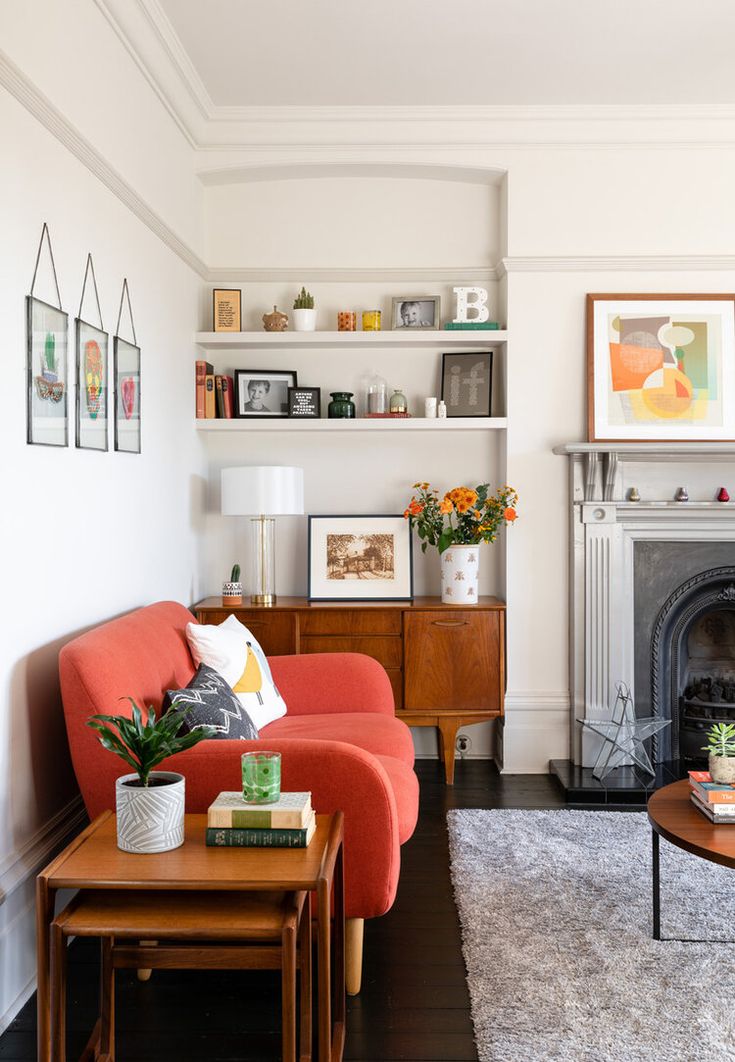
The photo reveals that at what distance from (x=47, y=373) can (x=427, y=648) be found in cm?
223

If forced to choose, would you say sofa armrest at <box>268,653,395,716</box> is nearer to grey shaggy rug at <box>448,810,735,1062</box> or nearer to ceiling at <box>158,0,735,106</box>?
grey shaggy rug at <box>448,810,735,1062</box>

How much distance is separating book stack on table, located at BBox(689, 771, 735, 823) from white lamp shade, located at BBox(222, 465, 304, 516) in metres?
2.16

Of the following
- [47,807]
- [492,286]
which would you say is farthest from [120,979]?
[492,286]

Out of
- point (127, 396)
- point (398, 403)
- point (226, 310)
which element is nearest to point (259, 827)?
point (127, 396)

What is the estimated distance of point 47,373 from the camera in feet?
8.39

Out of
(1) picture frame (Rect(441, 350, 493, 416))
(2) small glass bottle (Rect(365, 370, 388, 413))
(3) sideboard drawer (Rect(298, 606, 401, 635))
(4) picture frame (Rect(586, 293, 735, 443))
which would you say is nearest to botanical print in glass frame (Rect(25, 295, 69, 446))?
(3) sideboard drawer (Rect(298, 606, 401, 635))

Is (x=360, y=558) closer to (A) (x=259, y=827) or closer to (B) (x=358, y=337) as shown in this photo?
(B) (x=358, y=337)

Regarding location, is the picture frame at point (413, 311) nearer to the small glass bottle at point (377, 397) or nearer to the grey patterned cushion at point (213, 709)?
the small glass bottle at point (377, 397)

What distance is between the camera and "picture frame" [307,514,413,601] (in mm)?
4457

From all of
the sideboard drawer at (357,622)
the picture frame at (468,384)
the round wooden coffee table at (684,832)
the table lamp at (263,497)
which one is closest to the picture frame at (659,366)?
the picture frame at (468,384)

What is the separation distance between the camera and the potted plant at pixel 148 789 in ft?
6.42

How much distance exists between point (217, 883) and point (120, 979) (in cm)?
91

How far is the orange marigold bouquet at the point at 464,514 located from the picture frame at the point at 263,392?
0.84 metres

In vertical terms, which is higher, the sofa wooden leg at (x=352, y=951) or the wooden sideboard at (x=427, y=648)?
the wooden sideboard at (x=427, y=648)
